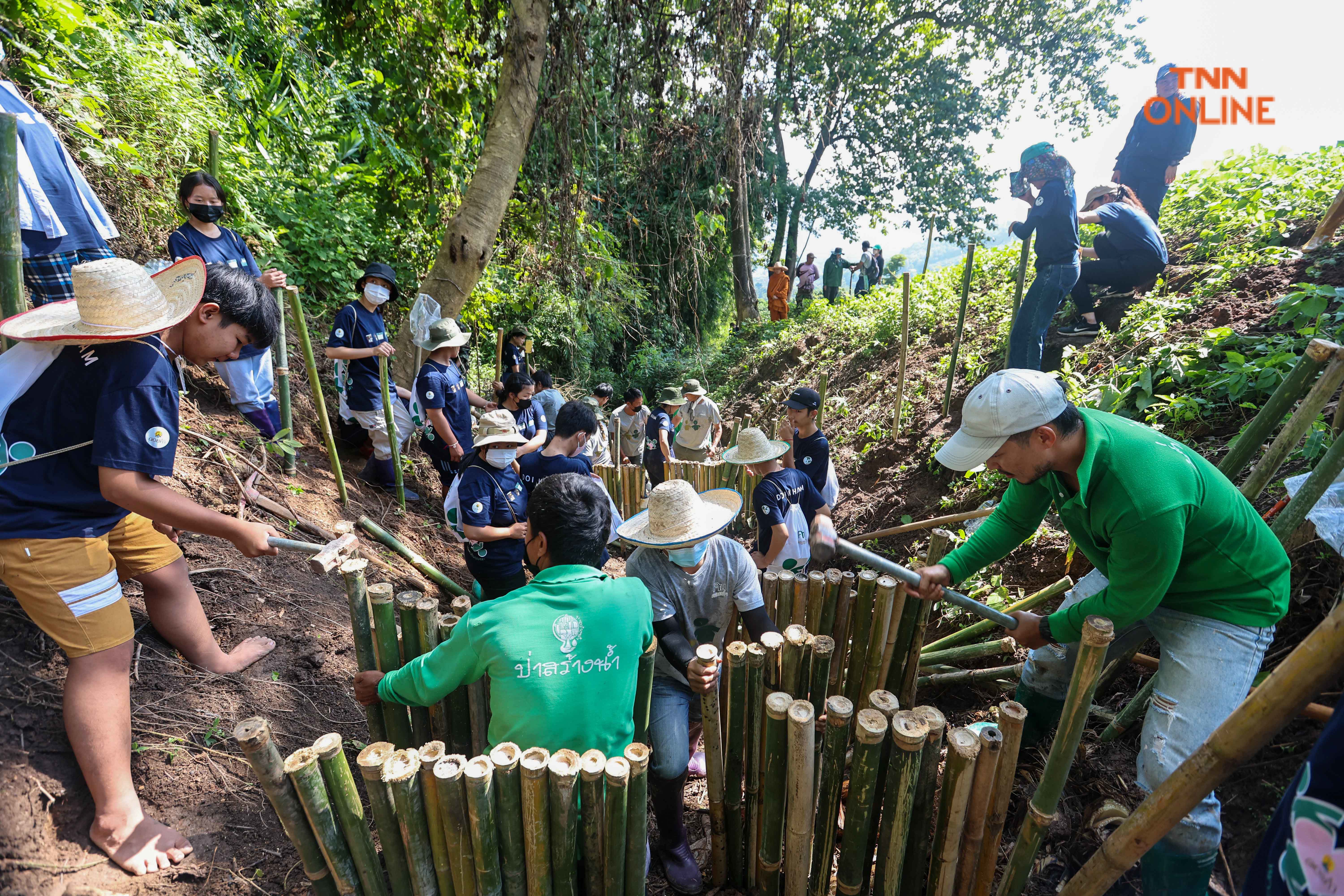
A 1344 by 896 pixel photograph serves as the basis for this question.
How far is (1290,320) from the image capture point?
14.5 ft

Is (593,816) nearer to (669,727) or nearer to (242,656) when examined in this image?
(669,727)

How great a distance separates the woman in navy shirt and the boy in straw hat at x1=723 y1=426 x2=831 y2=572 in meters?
3.29

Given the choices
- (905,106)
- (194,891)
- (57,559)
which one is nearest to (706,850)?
(194,891)

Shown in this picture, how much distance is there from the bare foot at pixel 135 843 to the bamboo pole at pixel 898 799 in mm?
2403

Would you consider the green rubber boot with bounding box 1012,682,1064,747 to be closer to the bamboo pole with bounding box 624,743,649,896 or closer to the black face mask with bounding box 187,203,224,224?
the bamboo pole with bounding box 624,743,649,896

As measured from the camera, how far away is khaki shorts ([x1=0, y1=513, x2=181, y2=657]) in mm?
1990

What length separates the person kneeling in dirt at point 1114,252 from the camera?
18.4ft

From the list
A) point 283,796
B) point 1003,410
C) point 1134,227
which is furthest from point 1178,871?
point 1134,227

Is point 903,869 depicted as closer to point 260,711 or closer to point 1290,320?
point 260,711

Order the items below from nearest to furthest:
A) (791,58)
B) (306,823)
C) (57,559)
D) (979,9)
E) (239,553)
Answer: (306,823) < (57,559) < (239,553) < (791,58) < (979,9)

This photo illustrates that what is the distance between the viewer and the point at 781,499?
12.6 ft

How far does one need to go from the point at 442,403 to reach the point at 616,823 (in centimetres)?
366

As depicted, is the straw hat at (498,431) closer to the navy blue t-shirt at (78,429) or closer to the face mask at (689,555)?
the face mask at (689,555)

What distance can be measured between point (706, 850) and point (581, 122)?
245 inches
